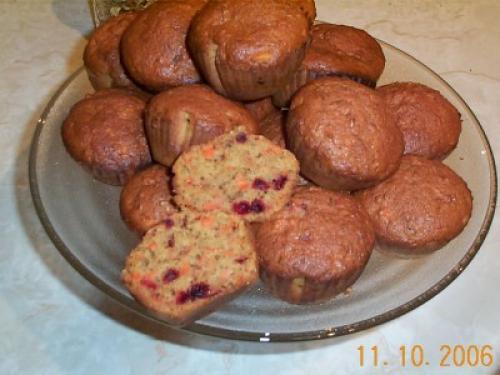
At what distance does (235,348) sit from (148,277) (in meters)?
0.40

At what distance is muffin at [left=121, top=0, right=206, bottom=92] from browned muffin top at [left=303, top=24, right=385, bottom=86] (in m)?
0.30

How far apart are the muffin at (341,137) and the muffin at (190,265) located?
0.72 feet

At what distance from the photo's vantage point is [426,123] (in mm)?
1495

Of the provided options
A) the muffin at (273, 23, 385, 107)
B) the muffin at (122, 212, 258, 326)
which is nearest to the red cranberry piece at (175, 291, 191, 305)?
the muffin at (122, 212, 258, 326)

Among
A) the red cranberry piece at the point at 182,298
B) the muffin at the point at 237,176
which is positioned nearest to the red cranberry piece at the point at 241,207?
the muffin at the point at 237,176

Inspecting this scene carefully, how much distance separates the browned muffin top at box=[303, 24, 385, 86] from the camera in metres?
1.46

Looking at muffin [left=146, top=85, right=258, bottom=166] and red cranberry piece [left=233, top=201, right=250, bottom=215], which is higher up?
muffin [left=146, top=85, right=258, bottom=166]

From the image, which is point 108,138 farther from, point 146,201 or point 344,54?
point 344,54

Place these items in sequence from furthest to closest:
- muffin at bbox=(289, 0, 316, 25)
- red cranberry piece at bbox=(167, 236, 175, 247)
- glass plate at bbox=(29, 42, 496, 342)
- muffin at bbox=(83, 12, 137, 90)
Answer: muffin at bbox=(83, 12, 137, 90)
muffin at bbox=(289, 0, 316, 25)
red cranberry piece at bbox=(167, 236, 175, 247)
glass plate at bbox=(29, 42, 496, 342)

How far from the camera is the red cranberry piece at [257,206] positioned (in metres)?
1.32

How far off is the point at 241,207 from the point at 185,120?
23 cm

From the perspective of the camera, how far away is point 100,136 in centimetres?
145

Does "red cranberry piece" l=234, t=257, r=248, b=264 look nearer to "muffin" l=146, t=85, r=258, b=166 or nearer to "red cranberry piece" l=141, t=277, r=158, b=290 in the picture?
"red cranberry piece" l=141, t=277, r=158, b=290

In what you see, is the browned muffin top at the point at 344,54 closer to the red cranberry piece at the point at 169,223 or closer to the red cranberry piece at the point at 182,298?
the red cranberry piece at the point at 169,223
